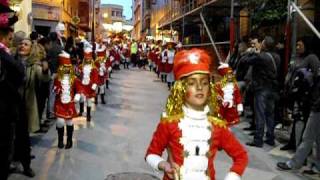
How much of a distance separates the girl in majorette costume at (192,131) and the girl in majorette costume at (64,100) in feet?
18.9

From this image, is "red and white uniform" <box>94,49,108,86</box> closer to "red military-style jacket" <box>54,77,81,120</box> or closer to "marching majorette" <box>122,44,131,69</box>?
"red military-style jacket" <box>54,77,81,120</box>

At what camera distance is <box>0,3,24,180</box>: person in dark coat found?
443 centimetres

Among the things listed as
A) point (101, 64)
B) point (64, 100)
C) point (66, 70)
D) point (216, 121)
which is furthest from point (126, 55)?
point (216, 121)

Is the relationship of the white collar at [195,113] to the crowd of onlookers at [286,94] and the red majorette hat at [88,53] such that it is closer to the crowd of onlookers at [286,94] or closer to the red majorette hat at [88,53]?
the crowd of onlookers at [286,94]

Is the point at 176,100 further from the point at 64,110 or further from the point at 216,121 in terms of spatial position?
the point at 64,110

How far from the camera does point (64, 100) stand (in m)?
9.27

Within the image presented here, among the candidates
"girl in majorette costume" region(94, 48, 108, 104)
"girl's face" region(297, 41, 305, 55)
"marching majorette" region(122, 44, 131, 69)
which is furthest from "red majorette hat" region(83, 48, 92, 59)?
"marching majorette" region(122, 44, 131, 69)

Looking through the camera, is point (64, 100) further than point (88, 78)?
No

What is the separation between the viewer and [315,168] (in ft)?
25.9

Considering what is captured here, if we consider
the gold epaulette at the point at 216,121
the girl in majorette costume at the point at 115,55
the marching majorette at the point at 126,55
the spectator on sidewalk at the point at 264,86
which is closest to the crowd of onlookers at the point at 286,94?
Result: the spectator on sidewalk at the point at 264,86

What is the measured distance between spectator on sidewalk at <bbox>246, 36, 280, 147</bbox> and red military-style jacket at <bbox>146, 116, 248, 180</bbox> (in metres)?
5.97

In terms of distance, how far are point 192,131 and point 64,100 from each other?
601cm

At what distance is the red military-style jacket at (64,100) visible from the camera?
30.0 ft

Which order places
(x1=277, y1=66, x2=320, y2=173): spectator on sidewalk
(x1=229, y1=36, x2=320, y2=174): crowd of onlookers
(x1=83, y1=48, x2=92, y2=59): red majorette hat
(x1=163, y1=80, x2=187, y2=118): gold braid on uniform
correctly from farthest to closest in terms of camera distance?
(x1=83, y1=48, x2=92, y2=59): red majorette hat → (x1=229, y1=36, x2=320, y2=174): crowd of onlookers → (x1=277, y1=66, x2=320, y2=173): spectator on sidewalk → (x1=163, y1=80, x2=187, y2=118): gold braid on uniform
